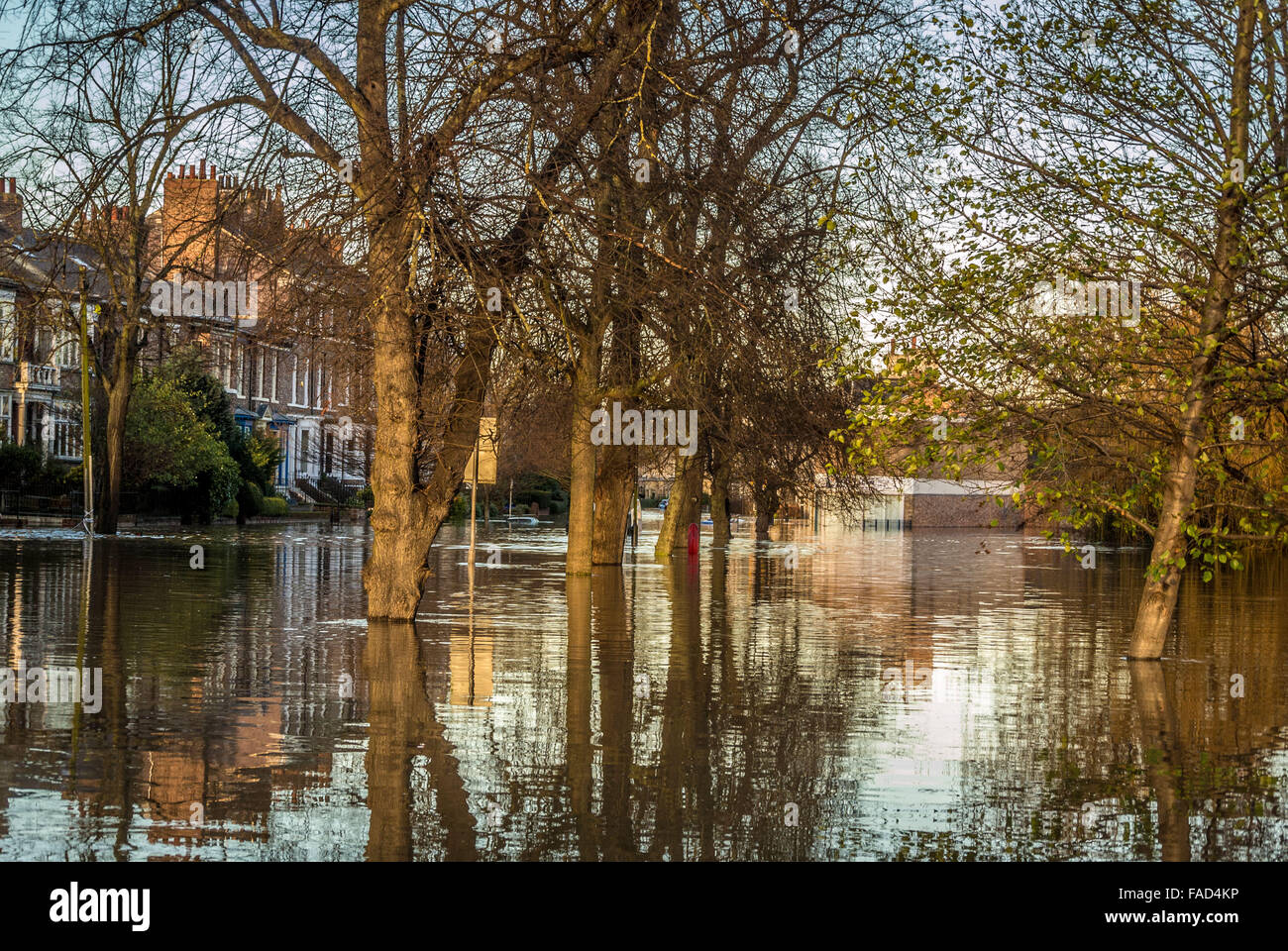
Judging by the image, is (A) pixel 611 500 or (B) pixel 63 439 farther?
(B) pixel 63 439

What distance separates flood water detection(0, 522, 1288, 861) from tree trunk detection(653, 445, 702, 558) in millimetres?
15458

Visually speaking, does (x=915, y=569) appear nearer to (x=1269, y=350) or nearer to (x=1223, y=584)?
(x=1223, y=584)

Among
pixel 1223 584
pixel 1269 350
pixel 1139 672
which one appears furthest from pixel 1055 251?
pixel 1223 584

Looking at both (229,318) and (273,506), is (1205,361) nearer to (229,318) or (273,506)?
(229,318)

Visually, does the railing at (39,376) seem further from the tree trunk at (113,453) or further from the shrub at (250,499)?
the tree trunk at (113,453)

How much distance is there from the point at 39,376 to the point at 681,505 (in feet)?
103

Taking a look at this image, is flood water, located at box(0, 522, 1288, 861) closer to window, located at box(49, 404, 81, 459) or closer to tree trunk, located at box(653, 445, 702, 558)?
tree trunk, located at box(653, 445, 702, 558)

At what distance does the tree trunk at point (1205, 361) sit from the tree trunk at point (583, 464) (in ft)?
46.2

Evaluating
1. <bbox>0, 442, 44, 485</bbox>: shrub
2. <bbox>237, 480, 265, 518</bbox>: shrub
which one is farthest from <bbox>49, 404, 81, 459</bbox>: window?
<bbox>0, 442, 44, 485</bbox>: shrub

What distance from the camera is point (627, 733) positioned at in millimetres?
10945
